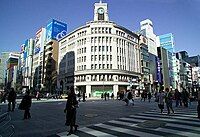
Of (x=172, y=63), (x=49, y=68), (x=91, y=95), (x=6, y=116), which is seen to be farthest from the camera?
(x=172, y=63)

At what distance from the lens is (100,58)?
61.1 meters

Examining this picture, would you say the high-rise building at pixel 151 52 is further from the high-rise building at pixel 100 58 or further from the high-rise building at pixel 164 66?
the high-rise building at pixel 100 58

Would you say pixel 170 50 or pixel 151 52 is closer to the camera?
pixel 151 52

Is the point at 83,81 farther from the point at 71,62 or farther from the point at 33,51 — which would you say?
A: the point at 33,51

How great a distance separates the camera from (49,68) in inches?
3376

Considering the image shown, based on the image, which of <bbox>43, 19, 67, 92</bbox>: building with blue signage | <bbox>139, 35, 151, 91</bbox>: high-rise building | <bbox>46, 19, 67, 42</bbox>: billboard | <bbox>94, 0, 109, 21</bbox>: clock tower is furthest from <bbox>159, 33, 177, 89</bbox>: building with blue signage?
<bbox>43, 19, 67, 92</bbox>: building with blue signage

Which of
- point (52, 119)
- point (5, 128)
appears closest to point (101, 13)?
point (52, 119)

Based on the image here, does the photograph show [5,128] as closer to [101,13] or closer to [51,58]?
[101,13]

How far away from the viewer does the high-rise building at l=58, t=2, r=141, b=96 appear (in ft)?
195

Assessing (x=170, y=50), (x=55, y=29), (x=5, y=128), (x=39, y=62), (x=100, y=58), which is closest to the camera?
(x=5, y=128)

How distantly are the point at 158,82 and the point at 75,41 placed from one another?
4832 cm

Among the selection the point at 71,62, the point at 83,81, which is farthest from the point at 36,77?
the point at 83,81

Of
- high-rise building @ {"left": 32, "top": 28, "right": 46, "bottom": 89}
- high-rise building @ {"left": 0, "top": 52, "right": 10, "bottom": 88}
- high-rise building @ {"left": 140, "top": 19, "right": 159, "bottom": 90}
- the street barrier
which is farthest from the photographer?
high-rise building @ {"left": 0, "top": 52, "right": 10, "bottom": 88}

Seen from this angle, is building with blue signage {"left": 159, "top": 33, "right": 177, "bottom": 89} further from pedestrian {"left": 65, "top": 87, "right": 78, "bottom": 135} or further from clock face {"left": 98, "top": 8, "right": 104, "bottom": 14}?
pedestrian {"left": 65, "top": 87, "right": 78, "bottom": 135}
